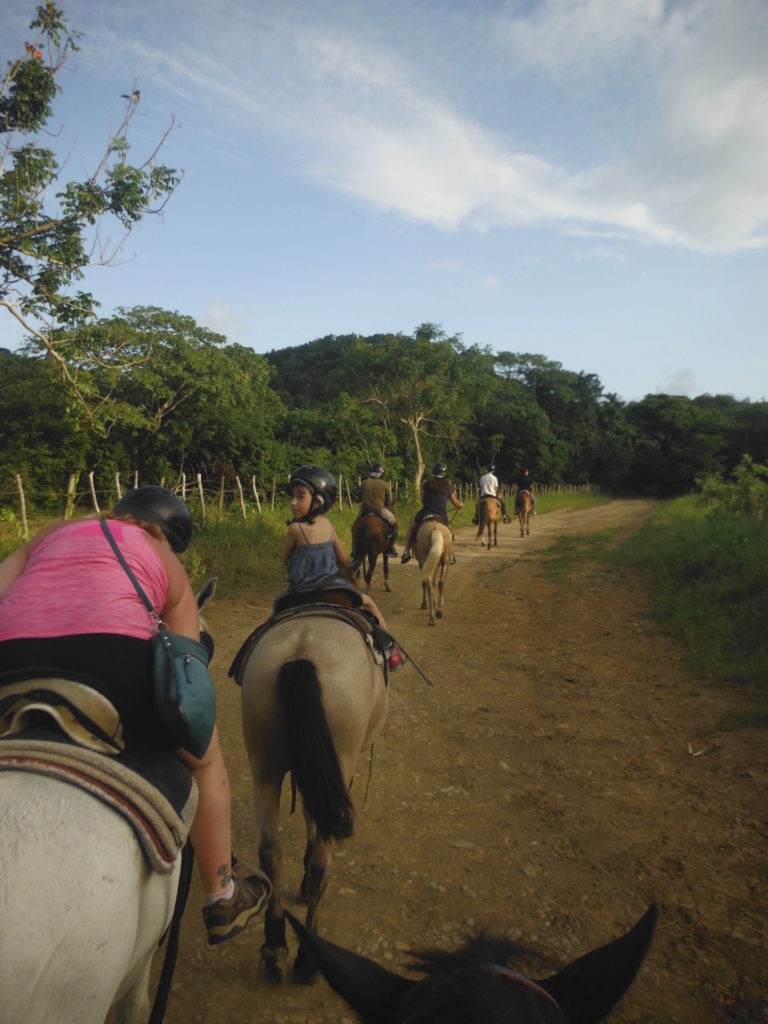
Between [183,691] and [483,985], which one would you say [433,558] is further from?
[483,985]

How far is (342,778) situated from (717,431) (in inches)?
1947

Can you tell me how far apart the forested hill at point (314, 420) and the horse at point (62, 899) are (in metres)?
9.37

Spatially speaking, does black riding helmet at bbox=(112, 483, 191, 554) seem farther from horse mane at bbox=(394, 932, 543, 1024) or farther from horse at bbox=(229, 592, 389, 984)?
horse mane at bbox=(394, 932, 543, 1024)

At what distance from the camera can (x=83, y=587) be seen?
1709mm

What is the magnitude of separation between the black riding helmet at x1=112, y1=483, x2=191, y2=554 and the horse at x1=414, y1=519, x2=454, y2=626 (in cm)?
645

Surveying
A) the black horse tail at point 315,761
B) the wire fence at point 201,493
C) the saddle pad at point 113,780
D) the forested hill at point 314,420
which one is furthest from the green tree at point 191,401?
the saddle pad at point 113,780

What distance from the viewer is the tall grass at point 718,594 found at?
19.8 ft

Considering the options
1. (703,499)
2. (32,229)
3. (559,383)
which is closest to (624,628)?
(32,229)

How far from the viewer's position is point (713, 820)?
3.64m

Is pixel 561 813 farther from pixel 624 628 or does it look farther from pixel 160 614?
pixel 624 628

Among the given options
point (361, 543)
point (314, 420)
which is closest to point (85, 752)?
point (361, 543)

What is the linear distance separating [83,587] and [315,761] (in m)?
1.32

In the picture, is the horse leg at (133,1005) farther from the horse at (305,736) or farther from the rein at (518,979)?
the rein at (518,979)

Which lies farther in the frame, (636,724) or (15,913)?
(636,724)
